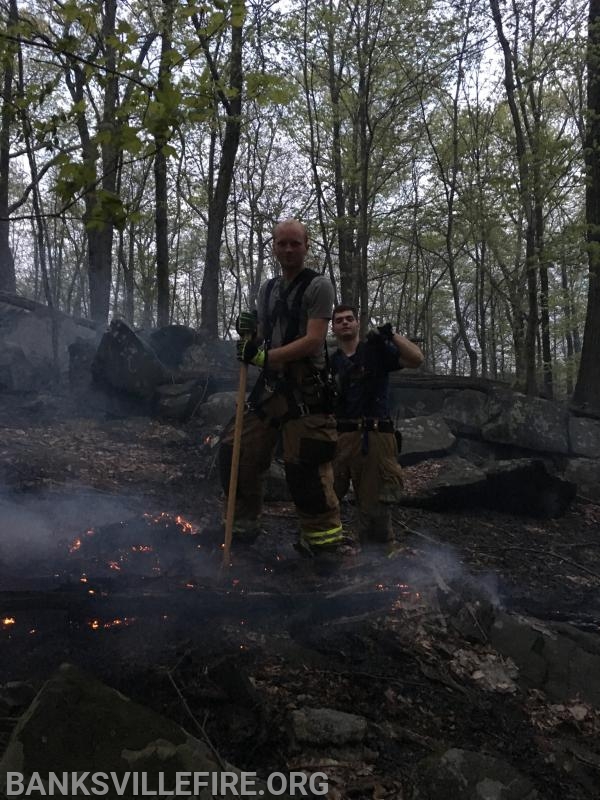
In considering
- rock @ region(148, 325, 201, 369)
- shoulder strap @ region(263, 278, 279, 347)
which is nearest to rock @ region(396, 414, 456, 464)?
shoulder strap @ region(263, 278, 279, 347)

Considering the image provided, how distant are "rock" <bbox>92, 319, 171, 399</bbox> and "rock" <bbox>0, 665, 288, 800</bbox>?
8.16 meters

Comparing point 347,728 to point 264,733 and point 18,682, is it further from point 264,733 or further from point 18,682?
point 18,682

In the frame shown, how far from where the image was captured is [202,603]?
3268mm

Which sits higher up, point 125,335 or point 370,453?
point 125,335

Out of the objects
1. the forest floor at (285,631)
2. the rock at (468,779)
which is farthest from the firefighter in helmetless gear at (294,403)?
the rock at (468,779)

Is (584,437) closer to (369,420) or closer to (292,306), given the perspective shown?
(369,420)

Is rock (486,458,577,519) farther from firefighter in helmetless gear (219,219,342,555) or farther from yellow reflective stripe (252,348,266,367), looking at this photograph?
yellow reflective stripe (252,348,266,367)

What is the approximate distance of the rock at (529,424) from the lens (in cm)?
877

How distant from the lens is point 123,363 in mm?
9703

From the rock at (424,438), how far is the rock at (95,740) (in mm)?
6032

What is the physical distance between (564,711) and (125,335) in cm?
896

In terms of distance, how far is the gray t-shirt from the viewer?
13.0ft

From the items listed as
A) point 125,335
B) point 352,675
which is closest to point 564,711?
point 352,675

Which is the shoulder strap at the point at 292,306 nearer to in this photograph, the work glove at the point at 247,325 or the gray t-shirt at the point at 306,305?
the gray t-shirt at the point at 306,305
